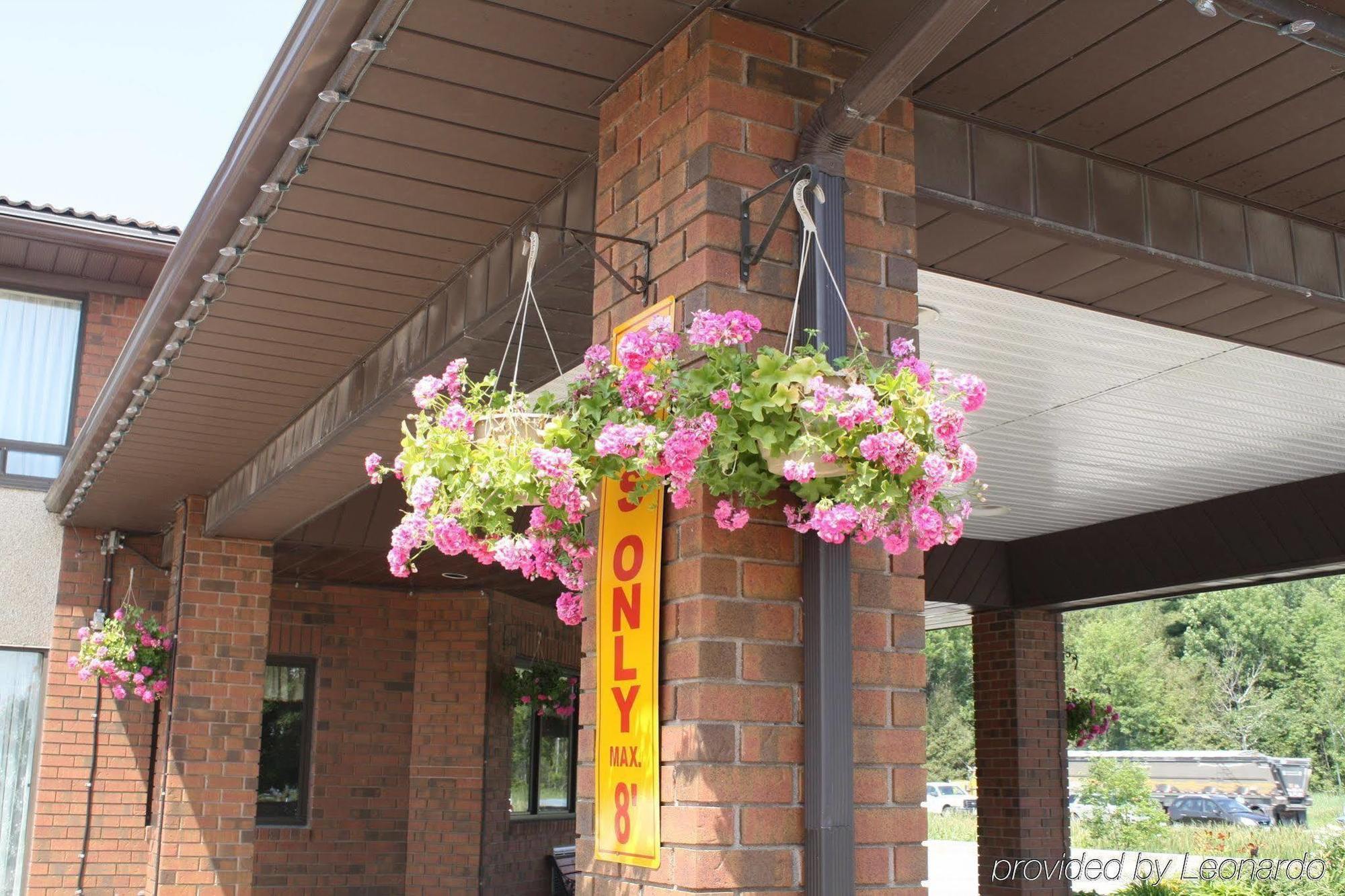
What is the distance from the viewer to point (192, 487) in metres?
8.56

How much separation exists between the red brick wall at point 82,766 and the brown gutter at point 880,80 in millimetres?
7794

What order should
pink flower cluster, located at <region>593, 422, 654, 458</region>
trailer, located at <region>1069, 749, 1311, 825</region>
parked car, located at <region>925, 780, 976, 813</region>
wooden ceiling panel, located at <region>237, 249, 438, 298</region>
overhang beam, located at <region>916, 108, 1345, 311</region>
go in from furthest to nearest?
parked car, located at <region>925, 780, 976, 813</region>
trailer, located at <region>1069, 749, 1311, 825</region>
wooden ceiling panel, located at <region>237, 249, 438, 298</region>
overhang beam, located at <region>916, 108, 1345, 311</region>
pink flower cluster, located at <region>593, 422, 654, 458</region>

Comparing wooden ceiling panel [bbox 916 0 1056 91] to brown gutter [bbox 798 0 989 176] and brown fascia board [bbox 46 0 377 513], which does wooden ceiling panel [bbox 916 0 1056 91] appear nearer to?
brown gutter [bbox 798 0 989 176]

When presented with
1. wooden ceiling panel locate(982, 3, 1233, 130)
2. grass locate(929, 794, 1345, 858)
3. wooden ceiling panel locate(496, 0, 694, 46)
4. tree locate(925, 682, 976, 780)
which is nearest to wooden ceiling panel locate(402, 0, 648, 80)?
wooden ceiling panel locate(496, 0, 694, 46)

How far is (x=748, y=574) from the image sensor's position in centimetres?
290

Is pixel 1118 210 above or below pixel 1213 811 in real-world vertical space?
A: above

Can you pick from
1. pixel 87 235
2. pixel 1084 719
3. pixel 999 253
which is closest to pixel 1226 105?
pixel 999 253

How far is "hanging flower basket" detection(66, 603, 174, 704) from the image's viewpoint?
8.53m

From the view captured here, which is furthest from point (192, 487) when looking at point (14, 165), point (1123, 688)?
→ point (1123, 688)

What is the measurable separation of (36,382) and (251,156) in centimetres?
689

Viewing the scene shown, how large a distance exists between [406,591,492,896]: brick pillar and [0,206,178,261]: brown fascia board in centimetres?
439

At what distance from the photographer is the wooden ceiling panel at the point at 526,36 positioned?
325 cm

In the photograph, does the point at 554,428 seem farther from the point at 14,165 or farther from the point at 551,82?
the point at 14,165

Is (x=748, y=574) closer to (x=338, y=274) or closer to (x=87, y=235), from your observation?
(x=338, y=274)
